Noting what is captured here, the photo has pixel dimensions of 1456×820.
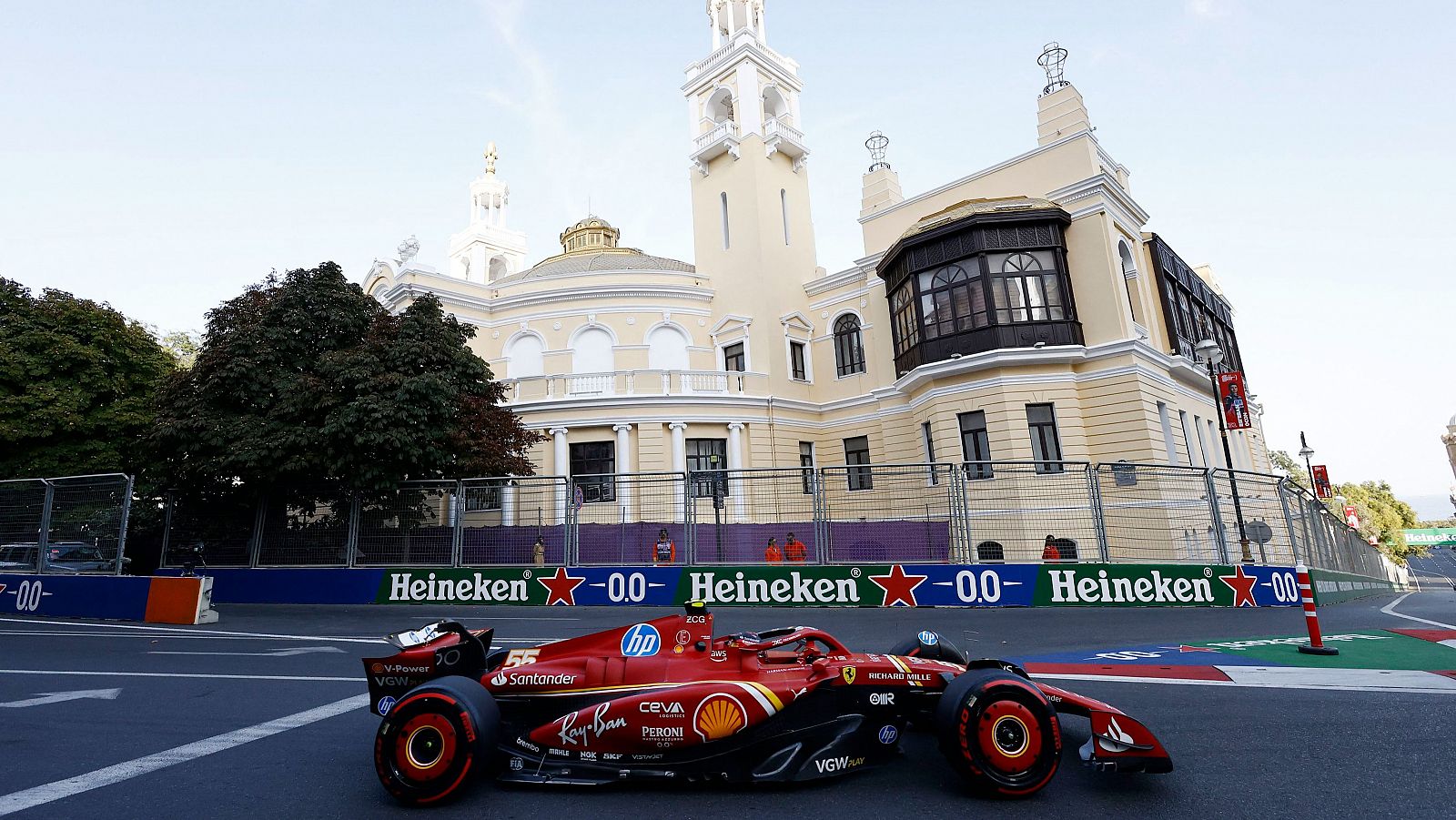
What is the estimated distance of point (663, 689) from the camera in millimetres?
4070

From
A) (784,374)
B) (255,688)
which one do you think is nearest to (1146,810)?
(255,688)

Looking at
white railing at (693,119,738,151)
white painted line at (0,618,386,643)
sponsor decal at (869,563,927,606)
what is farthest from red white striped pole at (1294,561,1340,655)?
white railing at (693,119,738,151)

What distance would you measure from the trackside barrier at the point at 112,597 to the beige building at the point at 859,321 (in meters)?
8.46

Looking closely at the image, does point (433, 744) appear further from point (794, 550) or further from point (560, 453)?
point (560, 453)

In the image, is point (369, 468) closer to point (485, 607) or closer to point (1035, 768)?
point (485, 607)

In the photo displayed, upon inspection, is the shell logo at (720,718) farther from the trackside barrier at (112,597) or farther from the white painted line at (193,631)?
the trackside barrier at (112,597)

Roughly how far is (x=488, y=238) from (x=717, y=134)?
33.7 meters

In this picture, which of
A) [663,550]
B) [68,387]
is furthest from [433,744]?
[68,387]

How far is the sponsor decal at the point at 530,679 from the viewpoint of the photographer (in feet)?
14.2

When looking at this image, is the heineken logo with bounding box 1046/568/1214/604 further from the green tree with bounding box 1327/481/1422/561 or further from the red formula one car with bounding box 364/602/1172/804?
the green tree with bounding box 1327/481/1422/561

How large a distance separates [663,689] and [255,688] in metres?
5.36

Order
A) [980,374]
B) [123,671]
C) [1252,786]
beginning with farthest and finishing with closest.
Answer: [980,374]
[123,671]
[1252,786]

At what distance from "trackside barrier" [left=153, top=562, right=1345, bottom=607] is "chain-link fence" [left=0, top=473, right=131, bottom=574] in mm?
3292

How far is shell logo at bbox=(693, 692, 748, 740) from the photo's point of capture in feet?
12.8
